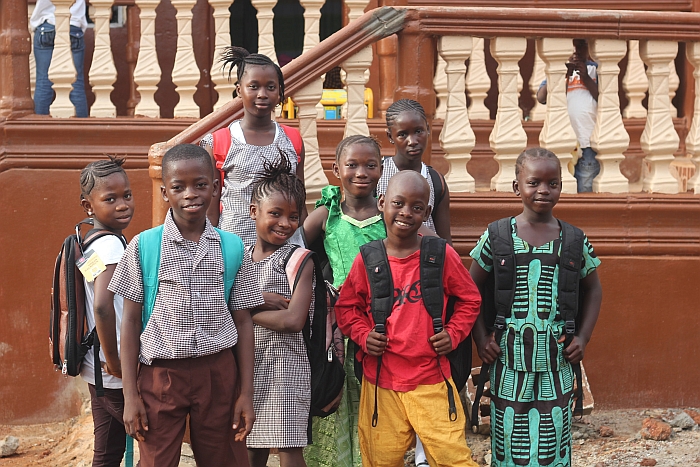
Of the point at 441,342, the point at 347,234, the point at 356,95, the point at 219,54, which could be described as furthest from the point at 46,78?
the point at 441,342

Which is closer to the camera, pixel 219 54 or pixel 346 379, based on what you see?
pixel 346 379

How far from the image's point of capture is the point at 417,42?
5211mm

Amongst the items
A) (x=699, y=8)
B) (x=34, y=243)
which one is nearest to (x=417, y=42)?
(x=34, y=243)

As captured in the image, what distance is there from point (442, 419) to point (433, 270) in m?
0.61

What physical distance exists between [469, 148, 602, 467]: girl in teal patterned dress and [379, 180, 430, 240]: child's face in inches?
17.8

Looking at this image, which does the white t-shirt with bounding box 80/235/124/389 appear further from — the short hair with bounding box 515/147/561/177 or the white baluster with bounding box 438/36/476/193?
the white baluster with bounding box 438/36/476/193

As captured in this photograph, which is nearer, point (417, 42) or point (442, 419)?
point (442, 419)

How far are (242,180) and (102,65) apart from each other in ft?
8.52

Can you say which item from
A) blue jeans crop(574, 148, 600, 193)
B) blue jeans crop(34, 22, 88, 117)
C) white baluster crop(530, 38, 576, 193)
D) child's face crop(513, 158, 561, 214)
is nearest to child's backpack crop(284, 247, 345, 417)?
child's face crop(513, 158, 561, 214)

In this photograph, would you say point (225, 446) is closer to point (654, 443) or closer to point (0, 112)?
point (654, 443)

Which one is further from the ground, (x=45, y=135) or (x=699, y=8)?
(x=699, y=8)

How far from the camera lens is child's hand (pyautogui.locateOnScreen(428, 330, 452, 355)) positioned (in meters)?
3.92

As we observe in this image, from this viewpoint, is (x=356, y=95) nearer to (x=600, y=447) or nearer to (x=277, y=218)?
(x=277, y=218)

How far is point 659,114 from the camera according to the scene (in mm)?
5457
